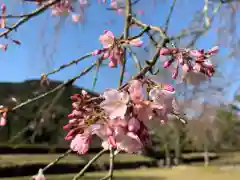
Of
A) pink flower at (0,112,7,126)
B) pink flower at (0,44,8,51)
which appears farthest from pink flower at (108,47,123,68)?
pink flower at (0,44,8,51)

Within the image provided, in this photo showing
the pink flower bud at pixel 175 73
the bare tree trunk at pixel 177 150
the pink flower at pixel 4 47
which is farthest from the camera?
the bare tree trunk at pixel 177 150

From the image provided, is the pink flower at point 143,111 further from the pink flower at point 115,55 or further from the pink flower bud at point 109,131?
the pink flower at point 115,55

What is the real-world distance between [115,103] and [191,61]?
18 centimetres

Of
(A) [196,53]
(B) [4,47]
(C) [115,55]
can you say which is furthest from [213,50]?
(B) [4,47]

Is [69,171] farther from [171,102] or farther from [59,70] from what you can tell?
[171,102]

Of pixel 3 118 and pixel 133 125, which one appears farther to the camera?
pixel 3 118

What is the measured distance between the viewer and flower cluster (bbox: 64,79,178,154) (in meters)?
0.57

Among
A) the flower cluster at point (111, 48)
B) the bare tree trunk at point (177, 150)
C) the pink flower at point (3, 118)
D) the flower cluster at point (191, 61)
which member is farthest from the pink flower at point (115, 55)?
the bare tree trunk at point (177, 150)

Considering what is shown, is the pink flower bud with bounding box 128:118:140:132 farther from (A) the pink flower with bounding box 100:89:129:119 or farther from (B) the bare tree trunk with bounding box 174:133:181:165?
(B) the bare tree trunk with bounding box 174:133:181:165

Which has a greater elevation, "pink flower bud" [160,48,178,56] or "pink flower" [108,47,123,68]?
"pink flower" [108,47,123,68]

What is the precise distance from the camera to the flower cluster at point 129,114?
0.57 metres

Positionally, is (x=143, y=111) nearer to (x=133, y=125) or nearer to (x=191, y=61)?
(x=133, y=125)

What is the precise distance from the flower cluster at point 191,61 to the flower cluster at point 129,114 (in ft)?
0.23

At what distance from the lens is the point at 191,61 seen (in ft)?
2.18
